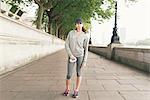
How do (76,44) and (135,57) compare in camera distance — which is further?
(135,57)

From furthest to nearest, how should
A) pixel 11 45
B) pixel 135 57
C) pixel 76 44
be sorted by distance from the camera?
pixel 135 57
pixel 11 45
pixel 76 44

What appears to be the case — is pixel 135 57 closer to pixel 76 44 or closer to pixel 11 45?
pixel 11 45

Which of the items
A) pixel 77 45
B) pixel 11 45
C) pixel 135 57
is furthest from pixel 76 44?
pixel 135 57

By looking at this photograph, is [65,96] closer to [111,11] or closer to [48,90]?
[48,90]

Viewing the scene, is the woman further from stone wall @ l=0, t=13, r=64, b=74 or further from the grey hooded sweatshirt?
stone wall @ l=0, t=13, r=64, b=74

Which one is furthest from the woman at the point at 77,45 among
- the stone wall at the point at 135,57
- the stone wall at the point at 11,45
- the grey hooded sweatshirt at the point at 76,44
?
the stone wall at the point at 135,57

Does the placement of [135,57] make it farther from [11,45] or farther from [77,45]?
[77,45]

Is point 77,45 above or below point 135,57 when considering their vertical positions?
above

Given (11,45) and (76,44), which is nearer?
(76,44)

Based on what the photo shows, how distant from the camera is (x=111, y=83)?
28.7 feet

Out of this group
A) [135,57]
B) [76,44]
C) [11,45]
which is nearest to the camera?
[76,44]

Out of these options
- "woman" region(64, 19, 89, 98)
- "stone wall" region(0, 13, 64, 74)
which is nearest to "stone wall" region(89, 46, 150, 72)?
"woman" region(64, 19, 89, 98)

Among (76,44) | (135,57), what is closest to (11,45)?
(135,57)

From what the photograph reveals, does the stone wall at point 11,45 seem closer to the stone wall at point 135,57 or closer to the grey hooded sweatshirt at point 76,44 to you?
the grey hooded sweatshirt at point 76,44
